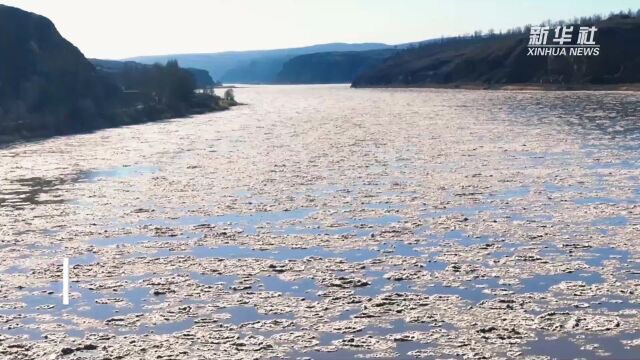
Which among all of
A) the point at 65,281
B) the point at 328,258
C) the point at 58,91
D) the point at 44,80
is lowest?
the point at 65,281

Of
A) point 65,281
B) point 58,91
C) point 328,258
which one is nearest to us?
point 65,281

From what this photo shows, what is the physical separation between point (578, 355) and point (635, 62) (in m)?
189

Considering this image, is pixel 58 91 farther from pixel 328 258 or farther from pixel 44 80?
pixel 328 258

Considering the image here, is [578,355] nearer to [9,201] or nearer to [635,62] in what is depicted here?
[9,201]

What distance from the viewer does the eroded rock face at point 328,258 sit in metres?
12.1

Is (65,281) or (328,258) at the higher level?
(328,258)

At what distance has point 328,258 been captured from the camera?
693 inches

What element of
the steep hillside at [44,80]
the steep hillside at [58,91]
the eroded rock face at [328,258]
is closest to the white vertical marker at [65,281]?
the eroded rock face at [328,258]

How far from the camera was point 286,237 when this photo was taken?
19938 mm

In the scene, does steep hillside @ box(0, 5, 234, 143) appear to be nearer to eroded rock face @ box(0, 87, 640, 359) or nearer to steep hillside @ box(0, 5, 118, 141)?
steep hillside @ box(0, 5, 118, 141)

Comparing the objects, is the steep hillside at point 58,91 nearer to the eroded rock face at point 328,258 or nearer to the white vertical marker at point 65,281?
the eroded rock face at point 328,258

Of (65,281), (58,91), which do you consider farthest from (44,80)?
(65,281)

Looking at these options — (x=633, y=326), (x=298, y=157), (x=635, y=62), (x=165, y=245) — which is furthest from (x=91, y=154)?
(x=635, y=62)

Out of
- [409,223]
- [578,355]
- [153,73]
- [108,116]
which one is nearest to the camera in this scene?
[578,355]
